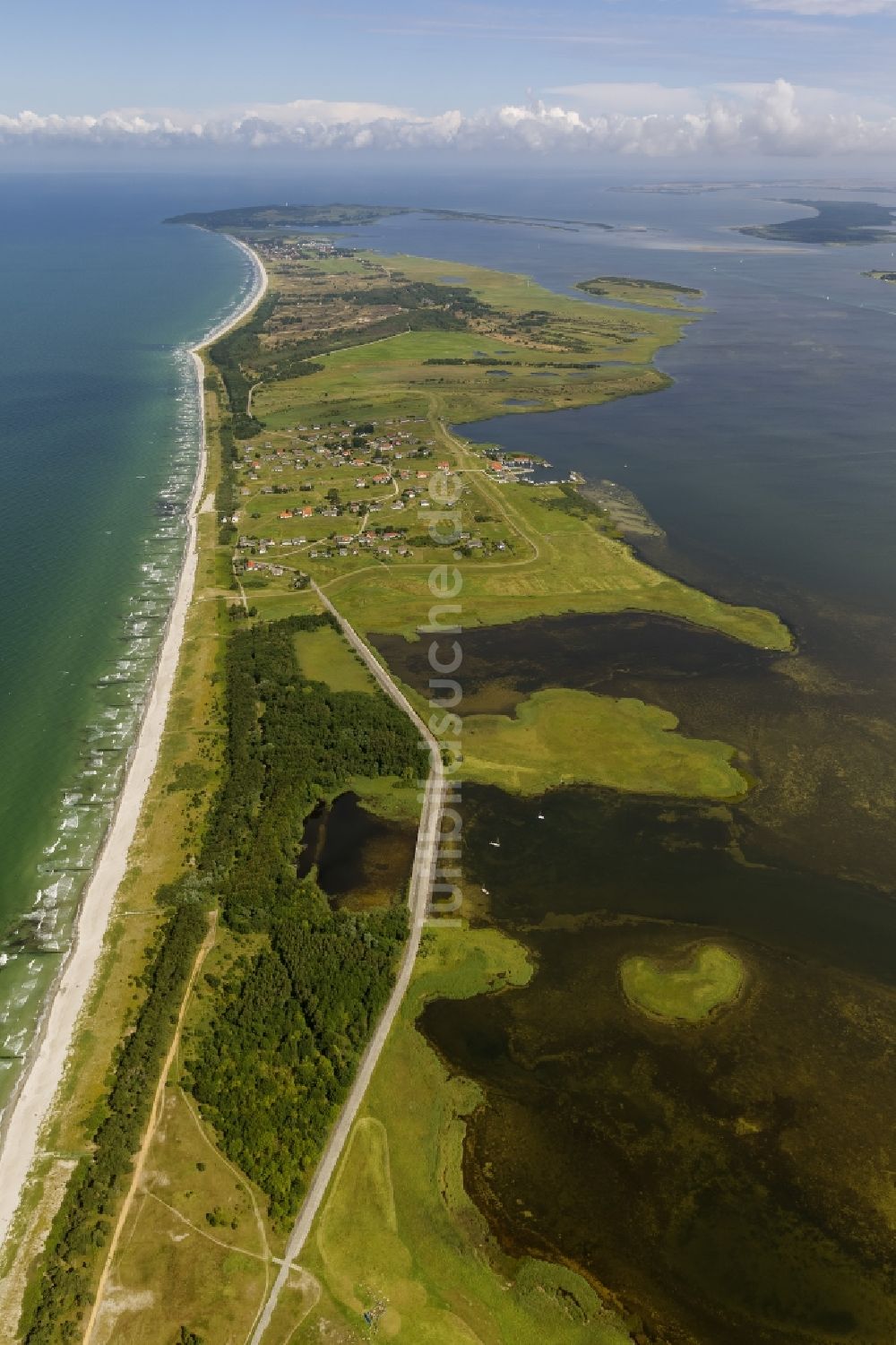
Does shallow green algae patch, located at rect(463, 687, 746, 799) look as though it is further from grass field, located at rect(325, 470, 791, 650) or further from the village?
the village

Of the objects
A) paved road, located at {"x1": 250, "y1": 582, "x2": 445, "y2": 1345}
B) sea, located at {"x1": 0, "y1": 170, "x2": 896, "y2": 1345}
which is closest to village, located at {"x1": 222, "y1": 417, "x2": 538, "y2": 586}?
sea, located at {"x1": 0, "y1": 170, "x2": 896, "y2": 1345}

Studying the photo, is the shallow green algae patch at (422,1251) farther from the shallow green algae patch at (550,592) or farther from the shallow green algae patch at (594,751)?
the shallow green algae patch at (550,592)

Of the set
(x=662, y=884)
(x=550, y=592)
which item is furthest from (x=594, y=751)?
(x=550, y=592)

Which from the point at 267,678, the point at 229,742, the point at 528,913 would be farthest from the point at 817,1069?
the point at 267,678

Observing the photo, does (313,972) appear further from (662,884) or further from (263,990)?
(662,884)

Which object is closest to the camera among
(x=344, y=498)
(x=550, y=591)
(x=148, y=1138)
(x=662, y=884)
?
(x=148, y=1138)

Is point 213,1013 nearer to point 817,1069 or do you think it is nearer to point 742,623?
point 817,1069
